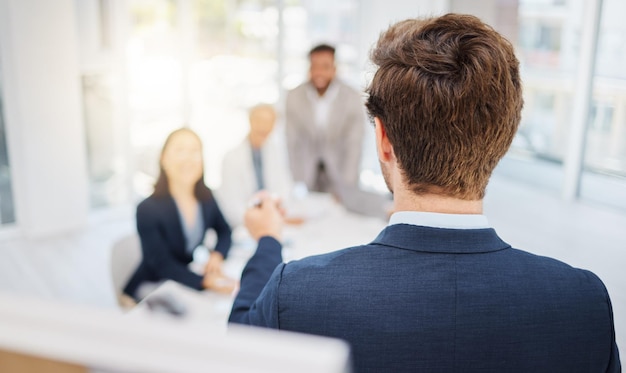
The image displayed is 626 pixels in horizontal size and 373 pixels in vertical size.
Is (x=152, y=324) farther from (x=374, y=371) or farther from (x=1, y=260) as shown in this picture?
(x=1, y=260)

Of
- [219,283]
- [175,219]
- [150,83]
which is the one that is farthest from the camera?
[150,83]

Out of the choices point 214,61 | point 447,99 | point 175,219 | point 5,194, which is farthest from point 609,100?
point 214,61

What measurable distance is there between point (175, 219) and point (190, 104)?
2757mm

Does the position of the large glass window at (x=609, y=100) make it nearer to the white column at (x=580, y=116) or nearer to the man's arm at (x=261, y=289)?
the white column at (x=580, y=116)

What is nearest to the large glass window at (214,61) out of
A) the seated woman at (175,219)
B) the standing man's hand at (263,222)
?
the seated woman at (175,219)

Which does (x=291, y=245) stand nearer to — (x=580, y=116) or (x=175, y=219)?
(x=175, y=219)

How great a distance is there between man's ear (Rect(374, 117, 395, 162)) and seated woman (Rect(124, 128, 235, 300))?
116cm

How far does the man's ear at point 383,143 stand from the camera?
0.70 m

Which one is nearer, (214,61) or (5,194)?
(5,194)

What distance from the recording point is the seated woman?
1.86 meters

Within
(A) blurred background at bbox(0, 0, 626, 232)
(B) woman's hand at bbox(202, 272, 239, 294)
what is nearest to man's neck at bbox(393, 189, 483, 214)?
(B) woman's hand at bbox(202, 272, 239, 294)

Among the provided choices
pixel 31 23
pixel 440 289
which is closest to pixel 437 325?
pixel 440 289

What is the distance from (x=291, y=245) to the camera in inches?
78.7

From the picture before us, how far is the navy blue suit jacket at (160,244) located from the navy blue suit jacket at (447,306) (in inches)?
47.4
